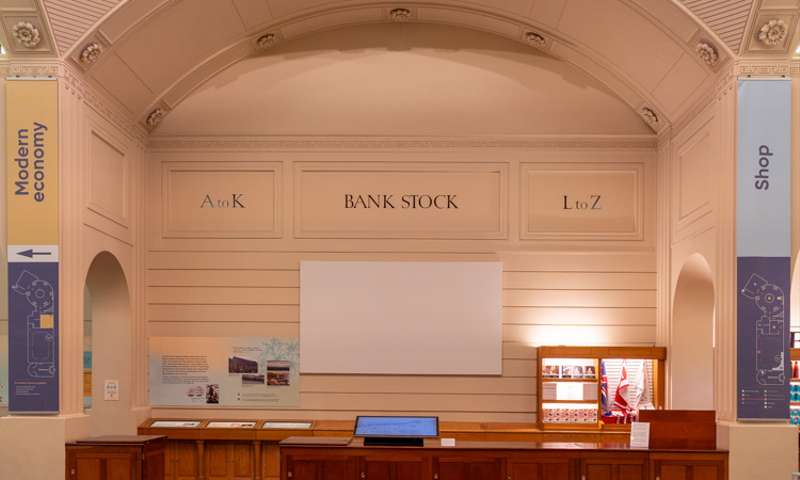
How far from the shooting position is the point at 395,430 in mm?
9625

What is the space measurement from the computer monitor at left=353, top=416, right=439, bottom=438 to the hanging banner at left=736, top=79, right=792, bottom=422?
3.30 metres

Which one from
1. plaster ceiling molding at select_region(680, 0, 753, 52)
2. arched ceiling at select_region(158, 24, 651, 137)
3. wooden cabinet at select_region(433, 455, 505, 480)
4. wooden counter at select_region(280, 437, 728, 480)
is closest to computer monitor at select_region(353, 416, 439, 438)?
wooden counter at select_region(280, 437, 728, 480)

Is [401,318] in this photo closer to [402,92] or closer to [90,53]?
[402,92]

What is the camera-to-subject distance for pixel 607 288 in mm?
12336

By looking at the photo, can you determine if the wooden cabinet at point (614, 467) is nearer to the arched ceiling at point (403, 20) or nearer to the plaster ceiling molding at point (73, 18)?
the arched ceiling at point (403, 20)

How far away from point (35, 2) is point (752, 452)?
878 cm

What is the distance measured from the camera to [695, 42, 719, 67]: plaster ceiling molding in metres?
9.40

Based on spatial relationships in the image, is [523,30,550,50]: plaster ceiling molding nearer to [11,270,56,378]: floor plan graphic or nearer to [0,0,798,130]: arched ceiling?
[0,0,798,130]: arched ceiling

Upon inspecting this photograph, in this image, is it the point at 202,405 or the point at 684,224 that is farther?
the point at 202,405

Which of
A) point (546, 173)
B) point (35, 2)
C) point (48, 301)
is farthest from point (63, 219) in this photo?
point (546, 173)

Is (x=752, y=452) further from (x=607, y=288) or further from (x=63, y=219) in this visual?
(x=63, y=219)

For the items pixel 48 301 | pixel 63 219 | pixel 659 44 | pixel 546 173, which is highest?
pixel 659 44

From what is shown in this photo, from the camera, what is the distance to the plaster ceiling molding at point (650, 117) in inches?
473

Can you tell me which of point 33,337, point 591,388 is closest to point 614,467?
point 591,388
